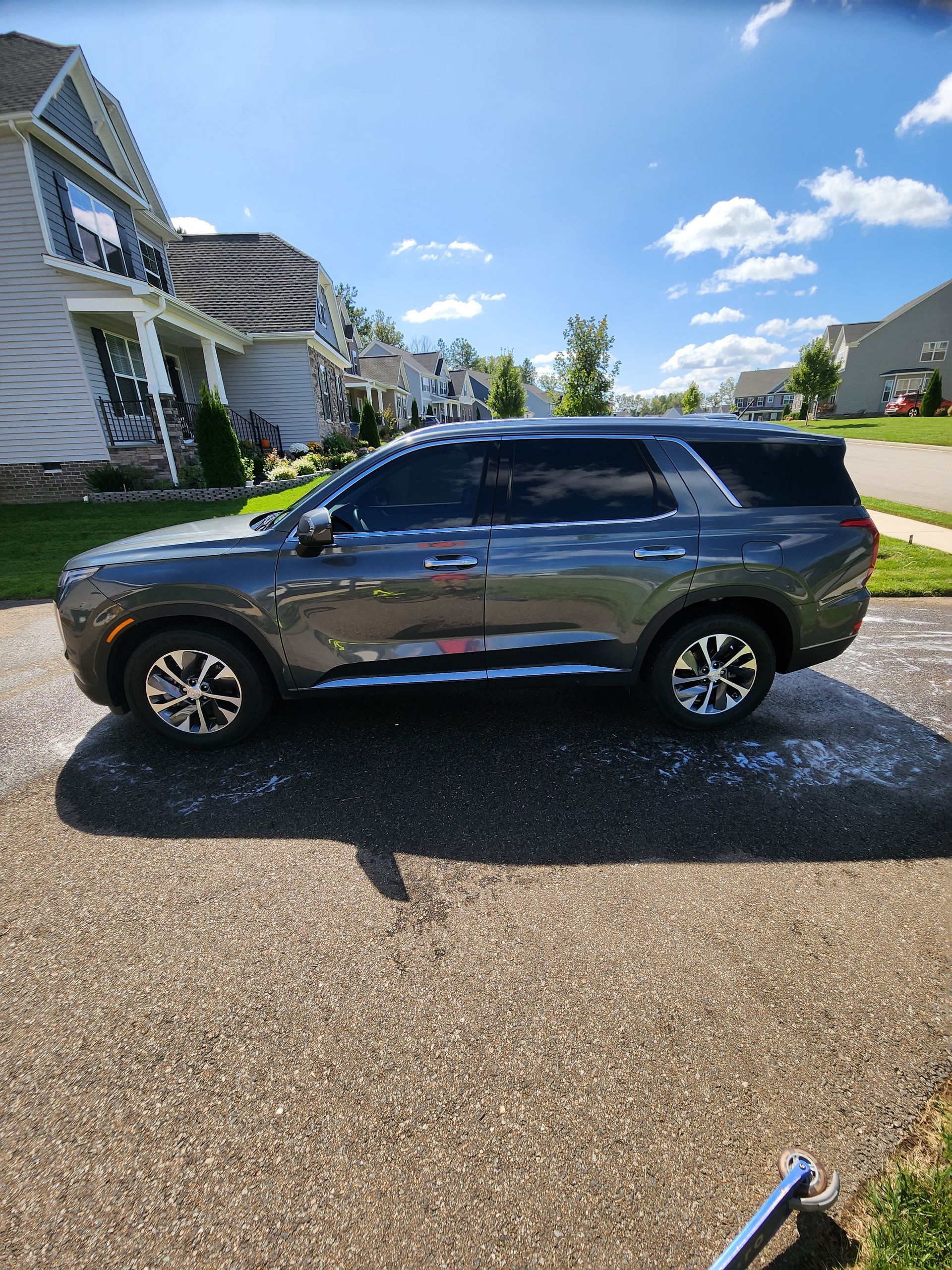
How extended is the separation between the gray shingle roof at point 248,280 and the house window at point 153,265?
106 inches

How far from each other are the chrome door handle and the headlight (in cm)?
196

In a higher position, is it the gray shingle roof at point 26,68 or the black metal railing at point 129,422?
the gray shingle roof at point 26,68

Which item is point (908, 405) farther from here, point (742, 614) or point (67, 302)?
point (742, 614)

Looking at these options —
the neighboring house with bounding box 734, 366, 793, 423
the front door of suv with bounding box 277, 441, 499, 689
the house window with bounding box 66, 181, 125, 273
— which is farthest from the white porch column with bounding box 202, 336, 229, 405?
the neighboring house with bounding box 734, 366, 793, 423

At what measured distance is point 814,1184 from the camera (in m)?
1.45

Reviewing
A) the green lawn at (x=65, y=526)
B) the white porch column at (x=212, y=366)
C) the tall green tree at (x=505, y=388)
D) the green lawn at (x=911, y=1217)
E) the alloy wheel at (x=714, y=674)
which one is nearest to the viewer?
the green lawn at (x=911, y=1217)

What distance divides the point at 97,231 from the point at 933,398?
5233cm

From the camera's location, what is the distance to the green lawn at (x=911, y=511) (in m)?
10.5

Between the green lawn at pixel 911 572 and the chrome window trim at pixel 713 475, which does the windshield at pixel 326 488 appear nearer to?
the chrome window trim at pixel 713 475

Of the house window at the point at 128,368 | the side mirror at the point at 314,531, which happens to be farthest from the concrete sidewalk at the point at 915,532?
the house window at the point at 128,368

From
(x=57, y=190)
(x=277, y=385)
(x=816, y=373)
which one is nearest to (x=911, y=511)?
(x=57, y=190)

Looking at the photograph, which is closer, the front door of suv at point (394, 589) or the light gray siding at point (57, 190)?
the front door of suv at point (394, 589)

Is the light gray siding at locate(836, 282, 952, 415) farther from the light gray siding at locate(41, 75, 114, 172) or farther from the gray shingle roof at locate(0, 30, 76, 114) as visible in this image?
the gray shingle roof at locate(0, 30, 76, 114)

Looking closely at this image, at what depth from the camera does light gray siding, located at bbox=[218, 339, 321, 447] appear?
2109cm
